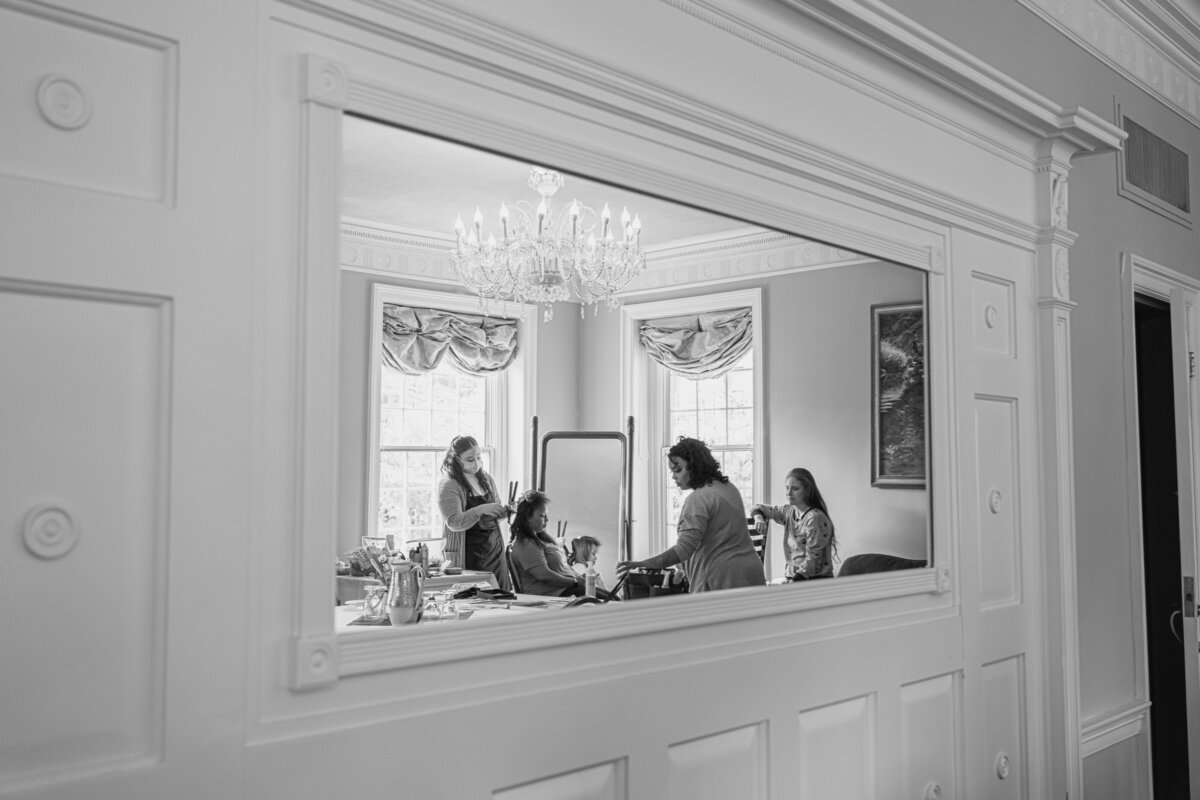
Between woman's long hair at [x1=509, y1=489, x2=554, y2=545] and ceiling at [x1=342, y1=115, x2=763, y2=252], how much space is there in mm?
467

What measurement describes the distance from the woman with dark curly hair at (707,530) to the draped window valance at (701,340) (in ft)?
0.56

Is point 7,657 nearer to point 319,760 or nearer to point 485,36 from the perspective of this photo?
point 319,760

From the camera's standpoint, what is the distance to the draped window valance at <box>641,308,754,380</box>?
84.8 inches

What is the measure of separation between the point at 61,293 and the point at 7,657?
0.45 m

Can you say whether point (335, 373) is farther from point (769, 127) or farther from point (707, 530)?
point (769, 127)

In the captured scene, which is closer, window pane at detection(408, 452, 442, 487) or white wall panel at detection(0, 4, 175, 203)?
white wall panel at detection(0, 4, 175, 203)

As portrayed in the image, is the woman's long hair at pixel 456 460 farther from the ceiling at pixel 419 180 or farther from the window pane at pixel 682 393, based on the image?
the window pane at pixel 682 393

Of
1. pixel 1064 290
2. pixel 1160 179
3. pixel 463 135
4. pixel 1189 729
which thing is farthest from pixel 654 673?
pixel 1160 179

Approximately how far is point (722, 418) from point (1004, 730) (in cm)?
162

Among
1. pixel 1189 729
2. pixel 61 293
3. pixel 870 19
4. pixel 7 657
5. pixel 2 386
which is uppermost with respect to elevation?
pixel 870 19

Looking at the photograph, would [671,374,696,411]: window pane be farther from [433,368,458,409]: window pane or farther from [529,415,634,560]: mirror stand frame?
[433,368,458,409]: window pane

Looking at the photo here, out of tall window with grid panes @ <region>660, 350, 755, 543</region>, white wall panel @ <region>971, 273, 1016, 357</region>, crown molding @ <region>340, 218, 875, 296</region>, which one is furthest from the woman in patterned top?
white wall panel @ <region>971, 273, 1016, 357</region>

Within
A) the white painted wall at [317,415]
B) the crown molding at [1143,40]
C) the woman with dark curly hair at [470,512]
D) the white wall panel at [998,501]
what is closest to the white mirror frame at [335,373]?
the white painted wall at [317,415]

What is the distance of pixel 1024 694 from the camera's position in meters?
3.21
